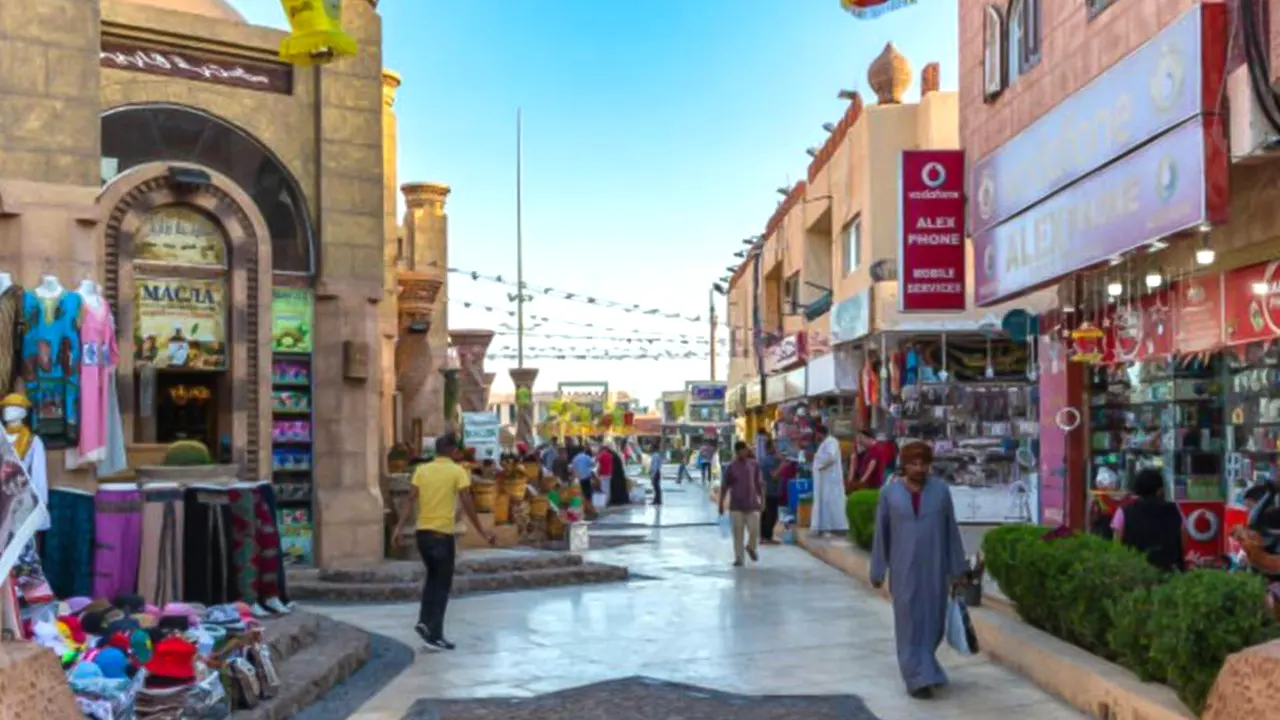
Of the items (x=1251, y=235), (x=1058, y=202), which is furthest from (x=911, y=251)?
(x=1251, y=235)

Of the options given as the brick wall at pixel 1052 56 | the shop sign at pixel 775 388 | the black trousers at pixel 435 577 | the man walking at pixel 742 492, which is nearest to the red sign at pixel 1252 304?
the brick wall at pixel 1052 56

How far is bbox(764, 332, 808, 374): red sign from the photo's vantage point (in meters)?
28.1

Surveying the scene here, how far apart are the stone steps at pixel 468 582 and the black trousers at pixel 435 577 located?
2.80 meters

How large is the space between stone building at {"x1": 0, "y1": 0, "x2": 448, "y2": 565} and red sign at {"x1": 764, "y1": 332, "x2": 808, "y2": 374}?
15.0 m

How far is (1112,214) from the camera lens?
10102 millimetres

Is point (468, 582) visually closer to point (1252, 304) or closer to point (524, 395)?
point (1252, 304)

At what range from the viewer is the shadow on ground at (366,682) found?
7.90 meters

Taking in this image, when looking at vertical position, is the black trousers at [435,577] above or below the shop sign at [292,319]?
below

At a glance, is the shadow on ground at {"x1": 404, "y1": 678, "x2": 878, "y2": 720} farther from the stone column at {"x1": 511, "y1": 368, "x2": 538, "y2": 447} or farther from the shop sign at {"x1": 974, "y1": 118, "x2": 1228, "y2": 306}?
the stone column at {"x1": 511, "y1": 368, "x2": 538, "y2": 447}

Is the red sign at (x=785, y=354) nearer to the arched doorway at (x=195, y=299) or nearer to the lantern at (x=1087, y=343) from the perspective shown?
the lantern at (x=1087, y=343)

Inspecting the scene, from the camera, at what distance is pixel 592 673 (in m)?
9.13

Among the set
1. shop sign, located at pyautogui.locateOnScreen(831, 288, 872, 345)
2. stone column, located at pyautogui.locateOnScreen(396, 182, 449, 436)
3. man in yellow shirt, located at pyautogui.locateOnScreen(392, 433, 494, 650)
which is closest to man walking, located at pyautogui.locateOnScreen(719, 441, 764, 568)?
shop sign, located at pyautogui.locateOnScreen(831, 288, 872, 345)

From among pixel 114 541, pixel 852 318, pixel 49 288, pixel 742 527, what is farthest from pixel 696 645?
pixel 852 318

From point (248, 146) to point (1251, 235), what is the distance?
9.16 meters
